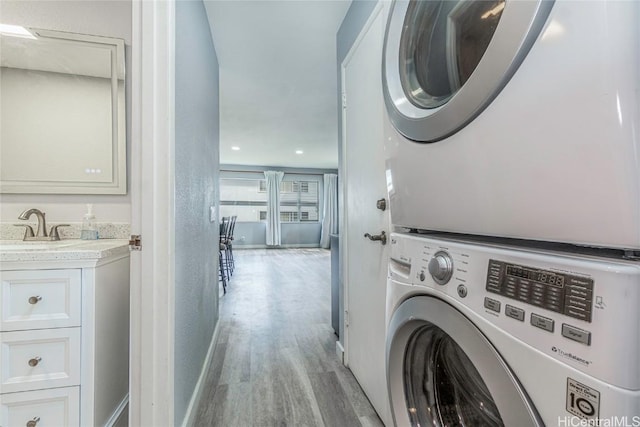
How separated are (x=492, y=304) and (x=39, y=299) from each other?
1294 mm

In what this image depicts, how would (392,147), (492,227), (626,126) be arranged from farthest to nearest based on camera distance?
1. (392,147)
2. (492,227)
3. (626,126)

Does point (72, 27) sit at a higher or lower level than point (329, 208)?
higher

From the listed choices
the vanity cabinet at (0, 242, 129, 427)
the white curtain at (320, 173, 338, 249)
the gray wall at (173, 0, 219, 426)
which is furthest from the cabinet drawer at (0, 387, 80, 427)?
the white curtain at (320, 173, 338, 249)

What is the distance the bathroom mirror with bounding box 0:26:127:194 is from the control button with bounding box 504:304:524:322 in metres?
1.63

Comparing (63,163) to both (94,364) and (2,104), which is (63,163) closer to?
(2,104)

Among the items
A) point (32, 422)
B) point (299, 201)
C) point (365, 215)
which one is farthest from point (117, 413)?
point (299, 201)

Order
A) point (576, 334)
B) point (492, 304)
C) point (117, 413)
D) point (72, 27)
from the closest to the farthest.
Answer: point (576, 334), point (492, 304), point (117, 413), point (72, 27)

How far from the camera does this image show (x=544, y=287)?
38 cm

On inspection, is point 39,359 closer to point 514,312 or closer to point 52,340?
point 52,340

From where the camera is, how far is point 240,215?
7.84 metres

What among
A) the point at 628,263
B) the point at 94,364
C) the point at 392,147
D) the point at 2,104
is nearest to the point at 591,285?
the point at 628,263

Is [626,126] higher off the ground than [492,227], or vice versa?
[626,126]

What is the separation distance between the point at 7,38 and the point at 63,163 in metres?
0.61

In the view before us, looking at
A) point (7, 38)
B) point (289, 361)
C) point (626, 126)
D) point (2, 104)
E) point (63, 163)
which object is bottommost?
point (289, 361)
